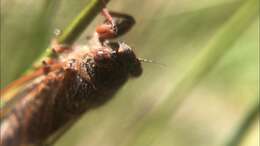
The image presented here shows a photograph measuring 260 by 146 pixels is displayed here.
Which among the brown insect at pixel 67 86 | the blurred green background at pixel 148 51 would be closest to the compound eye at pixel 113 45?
the brown insect at pixel 67 86

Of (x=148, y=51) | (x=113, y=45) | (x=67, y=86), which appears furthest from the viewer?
(x=148, y=51)

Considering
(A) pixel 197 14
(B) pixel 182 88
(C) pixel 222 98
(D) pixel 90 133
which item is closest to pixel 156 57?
(A) pixel 197 14

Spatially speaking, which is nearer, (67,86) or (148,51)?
(67,86)

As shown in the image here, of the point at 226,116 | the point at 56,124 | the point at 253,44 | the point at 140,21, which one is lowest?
the point at 226,116

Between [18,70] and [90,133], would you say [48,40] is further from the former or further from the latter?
[90,133]

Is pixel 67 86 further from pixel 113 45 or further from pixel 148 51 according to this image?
pixel 148 51

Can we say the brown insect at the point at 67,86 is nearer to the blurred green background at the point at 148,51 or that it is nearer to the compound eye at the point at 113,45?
the compound eye at the point at 113,45

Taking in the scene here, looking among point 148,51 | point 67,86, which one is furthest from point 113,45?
point 148,51
